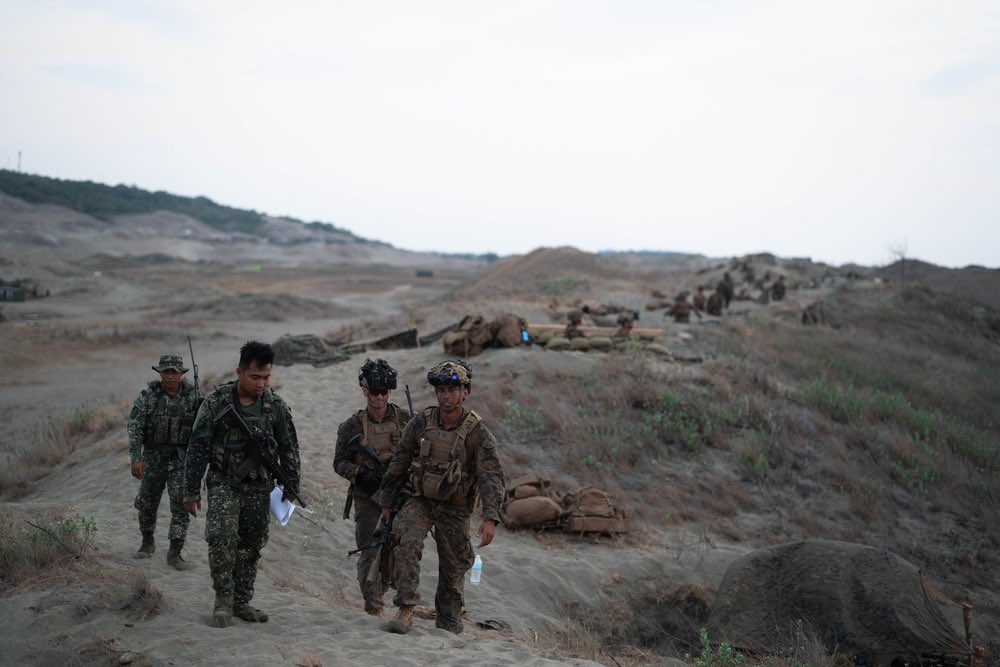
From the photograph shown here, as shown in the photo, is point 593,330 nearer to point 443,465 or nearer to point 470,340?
point 470,340

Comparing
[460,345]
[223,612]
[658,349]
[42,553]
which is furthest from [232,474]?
[658,349]

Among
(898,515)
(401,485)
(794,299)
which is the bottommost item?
(898,515)

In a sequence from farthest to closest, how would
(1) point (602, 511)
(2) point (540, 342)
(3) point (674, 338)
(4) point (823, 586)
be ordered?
1. (3) point (674, 338)
2. (2) point (540, 342)
3. (1) point (602, 511)
4. (4) point (823, 586)

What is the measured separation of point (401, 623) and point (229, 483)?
1.47 m

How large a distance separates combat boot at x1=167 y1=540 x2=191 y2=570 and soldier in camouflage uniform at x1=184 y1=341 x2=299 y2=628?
4.79ft

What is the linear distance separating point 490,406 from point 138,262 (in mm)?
61468

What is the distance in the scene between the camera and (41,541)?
19.4 ft

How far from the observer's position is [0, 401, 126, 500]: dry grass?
35.0ft

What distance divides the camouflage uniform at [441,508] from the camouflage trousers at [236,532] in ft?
2.84

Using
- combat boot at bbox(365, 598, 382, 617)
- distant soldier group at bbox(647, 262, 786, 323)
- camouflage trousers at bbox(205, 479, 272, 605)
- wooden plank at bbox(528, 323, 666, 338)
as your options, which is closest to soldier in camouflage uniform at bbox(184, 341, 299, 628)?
camouflage trousers at bbox(205, 479, 272, 605)

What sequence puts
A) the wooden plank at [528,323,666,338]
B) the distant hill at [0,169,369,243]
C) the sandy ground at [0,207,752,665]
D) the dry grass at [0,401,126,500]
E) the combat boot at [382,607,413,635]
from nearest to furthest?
the sandy ground at [0,207,752,665] < the combat boot at [382,607,413,635] < the dry grass at [0,401,126,500] < the wooden plank at [528,323,666,338] < the distant hill at [0,169,369,243]

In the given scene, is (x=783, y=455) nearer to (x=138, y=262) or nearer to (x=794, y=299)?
(x=794, y=299)

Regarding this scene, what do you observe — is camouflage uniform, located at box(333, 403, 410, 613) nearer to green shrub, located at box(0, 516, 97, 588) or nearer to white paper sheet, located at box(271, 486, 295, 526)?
white paper sheet, located at box(271, 486, 295, 526)

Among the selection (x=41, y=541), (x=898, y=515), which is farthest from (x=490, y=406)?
(x=41, y=541)
